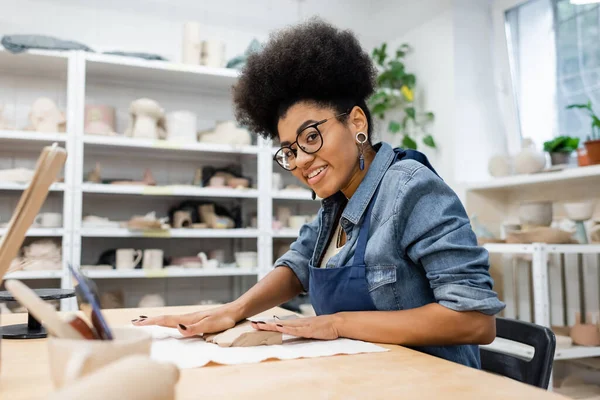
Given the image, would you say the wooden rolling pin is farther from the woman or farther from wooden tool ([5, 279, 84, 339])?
the woman

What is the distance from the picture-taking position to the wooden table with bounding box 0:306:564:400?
1.85ft

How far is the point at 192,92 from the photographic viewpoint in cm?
329

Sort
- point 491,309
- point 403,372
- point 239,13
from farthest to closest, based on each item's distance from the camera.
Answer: point 239,13 < point 491,309 < point 403,372

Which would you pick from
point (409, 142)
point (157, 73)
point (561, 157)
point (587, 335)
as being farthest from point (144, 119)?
point (587, 335)

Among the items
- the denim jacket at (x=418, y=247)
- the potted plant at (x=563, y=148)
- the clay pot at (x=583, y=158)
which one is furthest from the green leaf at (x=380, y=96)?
the denim jacket at (x=418, y=247)

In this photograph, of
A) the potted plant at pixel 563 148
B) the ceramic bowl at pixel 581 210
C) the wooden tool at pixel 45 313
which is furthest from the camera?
the potted plant at pixel 563 148

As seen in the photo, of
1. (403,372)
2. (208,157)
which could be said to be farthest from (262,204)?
(403,372)

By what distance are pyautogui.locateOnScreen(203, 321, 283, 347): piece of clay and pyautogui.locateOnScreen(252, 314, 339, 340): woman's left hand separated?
16 mm

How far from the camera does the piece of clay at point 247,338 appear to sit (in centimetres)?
83

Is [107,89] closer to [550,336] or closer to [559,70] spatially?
[559,70]

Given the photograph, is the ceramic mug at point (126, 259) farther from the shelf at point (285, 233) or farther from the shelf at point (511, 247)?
the shelf at point (511, 247)

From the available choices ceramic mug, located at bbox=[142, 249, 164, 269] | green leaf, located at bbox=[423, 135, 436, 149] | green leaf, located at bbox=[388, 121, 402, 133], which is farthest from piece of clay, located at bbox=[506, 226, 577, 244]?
ceramic mug, located at bbox=[142, 249, 164, 269]

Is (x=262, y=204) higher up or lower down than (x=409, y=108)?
lower down

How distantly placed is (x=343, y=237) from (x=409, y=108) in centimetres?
222
